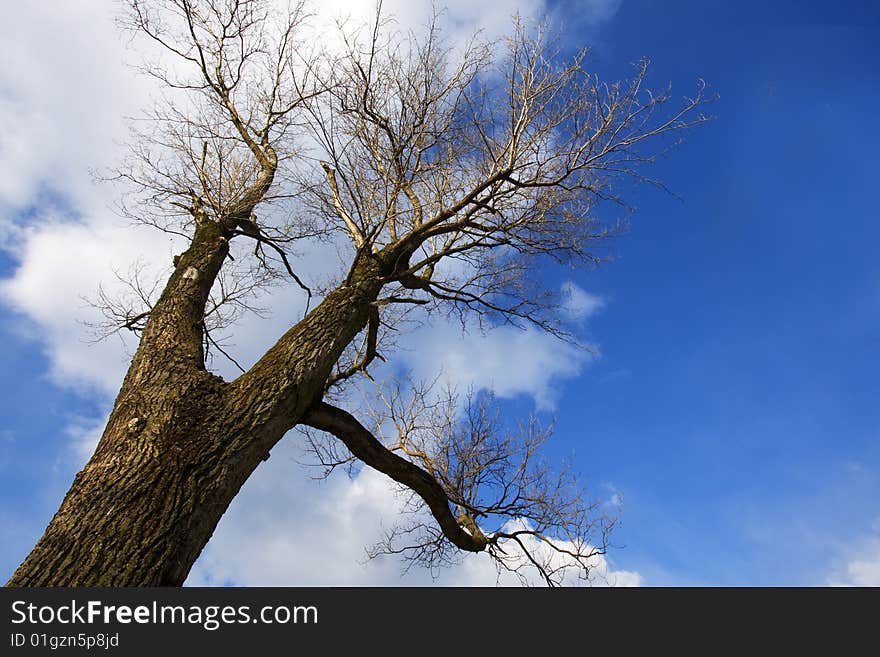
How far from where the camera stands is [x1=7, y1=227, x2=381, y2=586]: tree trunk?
9.96 ft

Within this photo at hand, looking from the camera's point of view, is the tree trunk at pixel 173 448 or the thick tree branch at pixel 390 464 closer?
the tree trunk at pixel 173 448

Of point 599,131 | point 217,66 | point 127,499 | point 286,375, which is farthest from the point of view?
point 217,66

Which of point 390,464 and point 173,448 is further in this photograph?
point 390,464

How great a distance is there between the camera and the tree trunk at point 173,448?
3.04 meters

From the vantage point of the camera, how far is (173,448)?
3461mm

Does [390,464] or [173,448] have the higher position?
[390,464]

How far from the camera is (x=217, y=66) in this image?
7020mm

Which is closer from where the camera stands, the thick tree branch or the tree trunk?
the tree trunk
